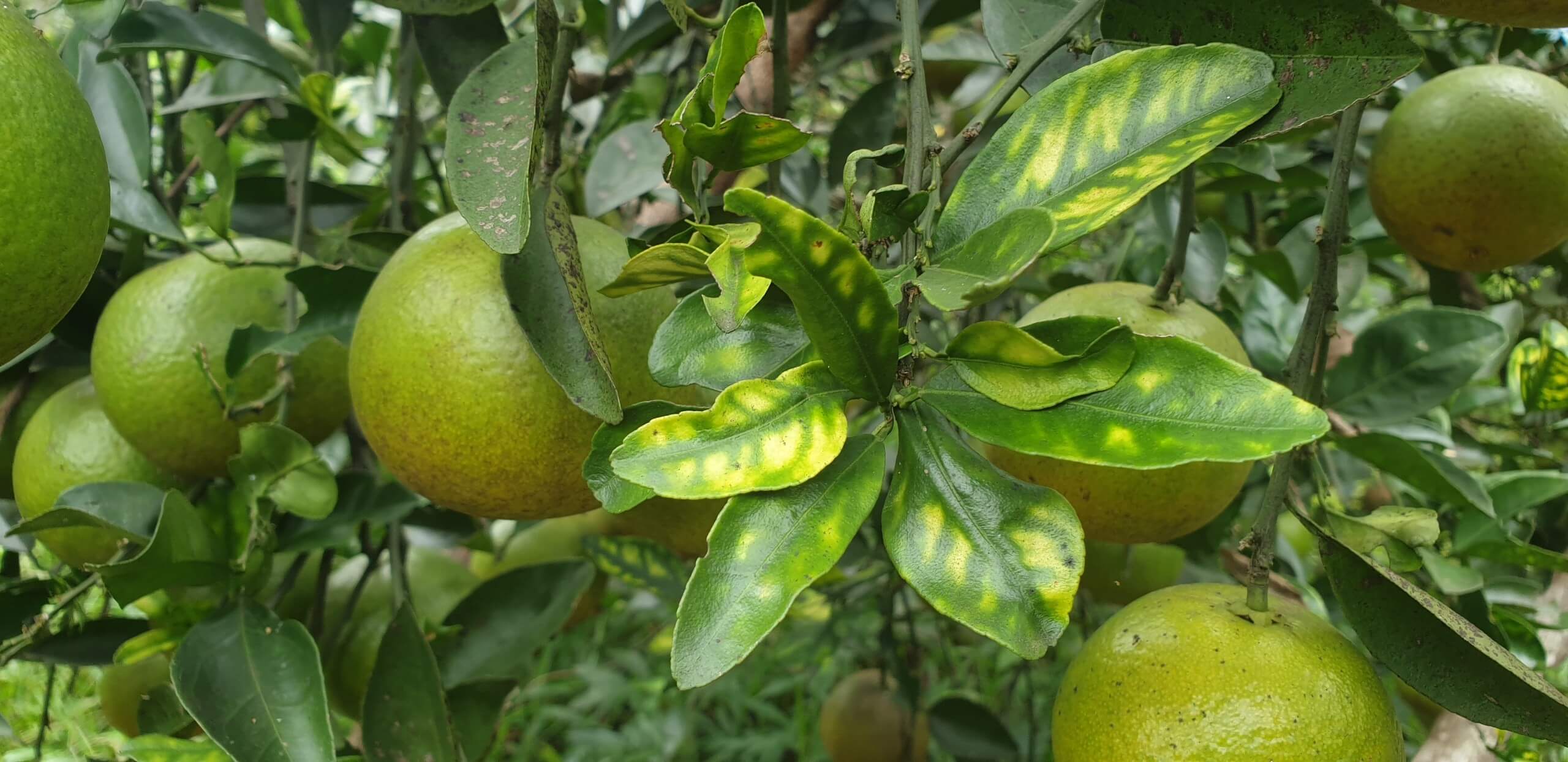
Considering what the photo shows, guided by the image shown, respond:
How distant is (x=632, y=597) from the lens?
227 centimetres

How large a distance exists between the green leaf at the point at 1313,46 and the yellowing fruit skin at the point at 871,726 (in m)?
1.28

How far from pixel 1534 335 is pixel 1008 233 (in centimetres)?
164

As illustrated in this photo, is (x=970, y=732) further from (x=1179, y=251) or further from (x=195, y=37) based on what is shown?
(x=195, y=37)

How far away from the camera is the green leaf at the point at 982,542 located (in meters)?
0.52

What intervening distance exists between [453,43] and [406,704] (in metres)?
0.62

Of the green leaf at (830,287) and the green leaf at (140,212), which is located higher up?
the green leaf at (830,287)

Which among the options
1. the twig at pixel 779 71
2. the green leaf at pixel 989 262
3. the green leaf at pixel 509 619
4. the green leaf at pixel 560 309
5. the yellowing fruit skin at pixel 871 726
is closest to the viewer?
the green leaf at pixel 989 262

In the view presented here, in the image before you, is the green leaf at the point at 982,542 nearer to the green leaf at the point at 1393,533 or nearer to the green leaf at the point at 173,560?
the green leaf at the point at 1393,533

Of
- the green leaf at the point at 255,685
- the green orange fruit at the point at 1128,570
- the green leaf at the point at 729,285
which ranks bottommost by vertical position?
the green orange fruit at the point at 1128,570

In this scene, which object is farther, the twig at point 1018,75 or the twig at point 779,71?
the twig at point 779,71

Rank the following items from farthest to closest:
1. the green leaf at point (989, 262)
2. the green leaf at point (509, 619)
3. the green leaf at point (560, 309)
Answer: the green leaf at point (509, 619)
the green leaf at point (560, 309)
the green leaf at point (989, 262)

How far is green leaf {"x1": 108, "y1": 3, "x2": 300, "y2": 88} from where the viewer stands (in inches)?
39.2

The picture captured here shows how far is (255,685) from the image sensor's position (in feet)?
2.88

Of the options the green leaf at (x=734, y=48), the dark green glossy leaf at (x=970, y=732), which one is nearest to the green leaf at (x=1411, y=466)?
the dark green glossy leaf at (x=970, y=732)
